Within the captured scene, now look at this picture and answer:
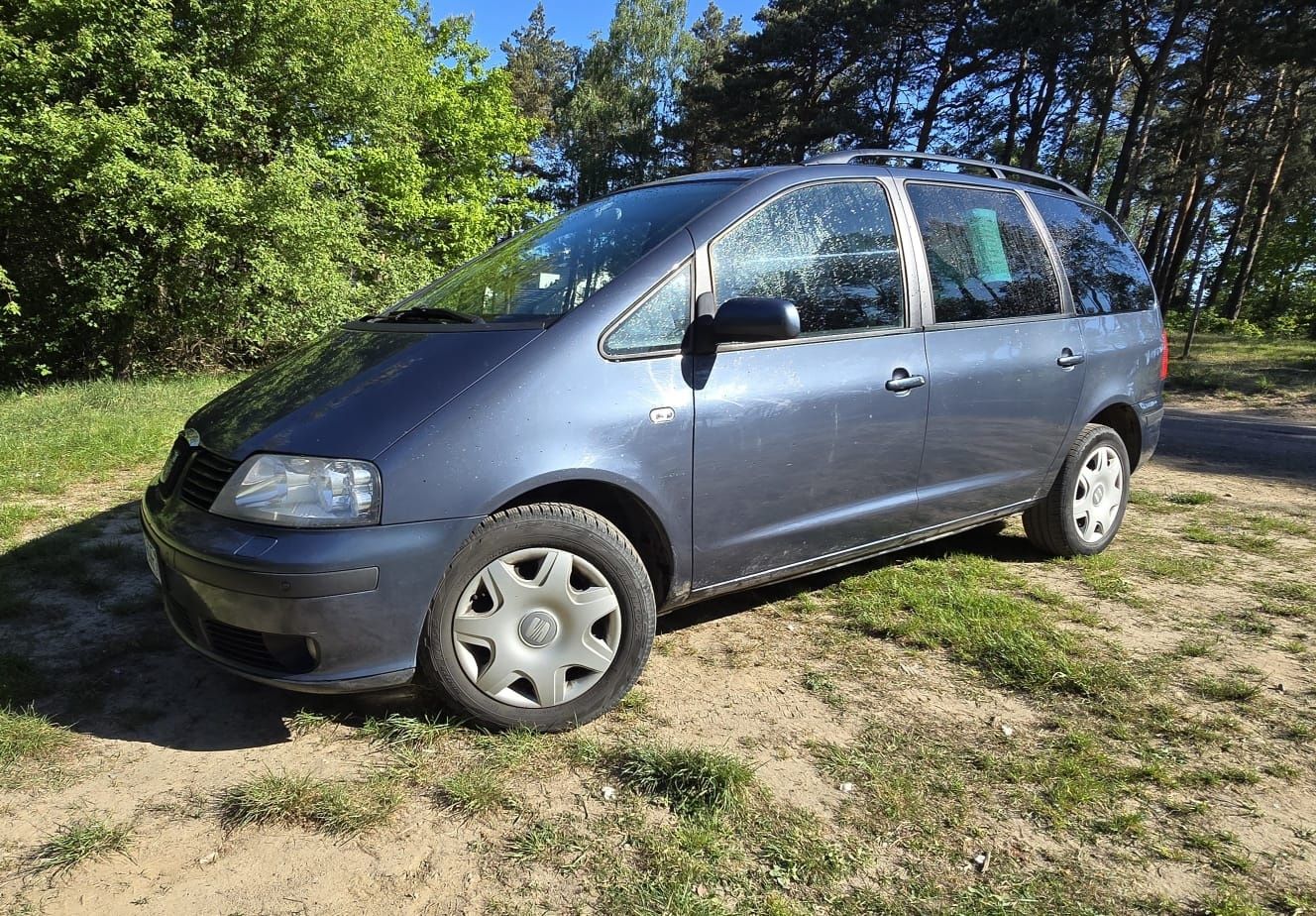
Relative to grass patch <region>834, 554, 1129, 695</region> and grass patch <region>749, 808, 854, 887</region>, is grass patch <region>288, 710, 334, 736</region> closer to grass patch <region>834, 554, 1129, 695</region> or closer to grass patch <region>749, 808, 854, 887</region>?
grass patch <region>749, 808, 854, 887</region>

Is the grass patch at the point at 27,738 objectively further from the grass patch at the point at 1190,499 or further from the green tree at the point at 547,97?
the green tree at the point at 547,97

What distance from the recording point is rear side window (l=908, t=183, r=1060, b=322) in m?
3.32

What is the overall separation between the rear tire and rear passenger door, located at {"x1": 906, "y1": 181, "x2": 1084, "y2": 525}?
0.21 meters

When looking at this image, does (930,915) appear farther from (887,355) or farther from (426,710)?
(887,355)

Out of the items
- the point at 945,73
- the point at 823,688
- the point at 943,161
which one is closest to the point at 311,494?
the point at 823,688

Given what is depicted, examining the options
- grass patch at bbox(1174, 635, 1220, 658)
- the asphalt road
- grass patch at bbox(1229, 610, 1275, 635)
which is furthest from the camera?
the asphalt road

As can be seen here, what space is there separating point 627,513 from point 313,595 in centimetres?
99

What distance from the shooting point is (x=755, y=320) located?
250cm

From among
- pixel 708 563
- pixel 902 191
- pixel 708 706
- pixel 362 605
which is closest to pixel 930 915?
pixel 708 706

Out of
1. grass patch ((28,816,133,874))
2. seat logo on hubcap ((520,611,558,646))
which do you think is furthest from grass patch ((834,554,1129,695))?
grass patch ((28,816,133,874))

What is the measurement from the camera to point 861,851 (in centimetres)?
194

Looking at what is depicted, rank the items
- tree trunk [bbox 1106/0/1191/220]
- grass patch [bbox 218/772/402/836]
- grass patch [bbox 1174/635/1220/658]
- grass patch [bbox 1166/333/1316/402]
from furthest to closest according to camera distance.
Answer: tree trunk [bbox 1106/0/1191/220] → grass patch [bbox 1166/333/1316/402] → grass patch [bbox 1174/635/1220/658] → grass patch [bbox 218/772/402/836]

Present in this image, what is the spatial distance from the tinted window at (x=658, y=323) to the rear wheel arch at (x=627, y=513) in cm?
44

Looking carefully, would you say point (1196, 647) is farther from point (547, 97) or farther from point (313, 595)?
point (547, 97)
